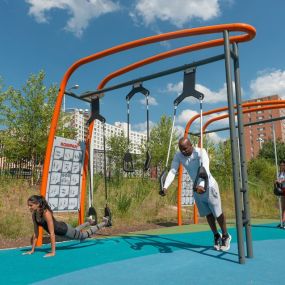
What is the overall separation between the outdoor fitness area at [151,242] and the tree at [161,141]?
18795mm

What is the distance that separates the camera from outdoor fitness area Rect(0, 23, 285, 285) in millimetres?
3736

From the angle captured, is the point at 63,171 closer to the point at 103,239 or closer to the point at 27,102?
the point at 103,239

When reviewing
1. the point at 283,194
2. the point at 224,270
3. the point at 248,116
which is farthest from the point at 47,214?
the point at 248,116

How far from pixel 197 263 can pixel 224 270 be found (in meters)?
0.46

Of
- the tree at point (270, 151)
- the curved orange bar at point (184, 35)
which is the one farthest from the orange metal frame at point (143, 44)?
the tree at point (270, 151)

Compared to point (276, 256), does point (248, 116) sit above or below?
above

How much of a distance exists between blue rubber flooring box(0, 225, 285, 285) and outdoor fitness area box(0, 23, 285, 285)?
0.03ft

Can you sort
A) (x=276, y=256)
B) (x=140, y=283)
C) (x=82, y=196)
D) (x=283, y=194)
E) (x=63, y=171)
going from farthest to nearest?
(x=283, y=194)
(x=82, y=196)
(x=63, y=171)
(x=276, y=256)
(x=140, y=283)

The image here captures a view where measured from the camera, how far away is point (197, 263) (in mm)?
4242

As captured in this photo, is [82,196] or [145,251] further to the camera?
[82,196]

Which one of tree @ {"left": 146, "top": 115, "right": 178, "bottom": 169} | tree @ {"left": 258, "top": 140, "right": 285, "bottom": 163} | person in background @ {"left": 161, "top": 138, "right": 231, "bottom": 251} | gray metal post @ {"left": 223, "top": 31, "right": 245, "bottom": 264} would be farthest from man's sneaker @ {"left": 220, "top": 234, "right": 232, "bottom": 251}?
tree @ {"left": 258, "top": 140, "right": 285, "bottom": 163}

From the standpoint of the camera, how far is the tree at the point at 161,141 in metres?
26.8

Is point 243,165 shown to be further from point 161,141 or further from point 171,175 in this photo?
point 161,141

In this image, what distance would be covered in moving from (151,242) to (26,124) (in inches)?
583
